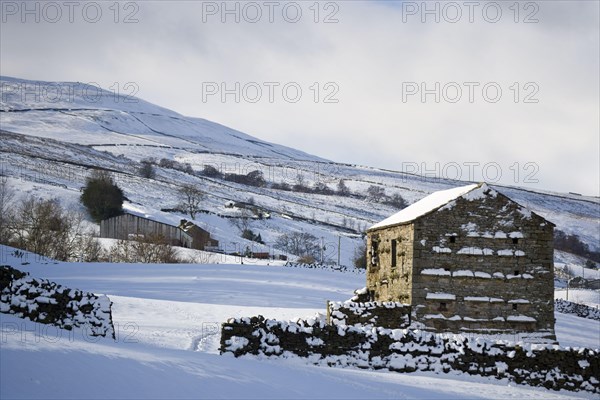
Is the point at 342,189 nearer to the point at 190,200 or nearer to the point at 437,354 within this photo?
the point at 190,200

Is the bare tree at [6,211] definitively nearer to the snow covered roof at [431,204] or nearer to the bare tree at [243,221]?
the bare tree at [243,221]

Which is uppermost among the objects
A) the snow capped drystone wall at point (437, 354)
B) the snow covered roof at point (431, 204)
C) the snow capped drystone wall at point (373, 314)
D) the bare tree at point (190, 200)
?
the bare tree at point (190, 200)

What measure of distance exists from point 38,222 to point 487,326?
→ 4994 centimetres

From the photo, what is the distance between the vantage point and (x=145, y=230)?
71.4 meters

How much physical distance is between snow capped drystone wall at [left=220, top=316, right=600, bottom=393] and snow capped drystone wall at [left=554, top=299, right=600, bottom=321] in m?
40.0

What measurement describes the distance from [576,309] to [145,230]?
4174 centimetres

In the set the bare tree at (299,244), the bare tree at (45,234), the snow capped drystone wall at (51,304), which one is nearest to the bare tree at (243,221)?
the bare tree at (299,244)

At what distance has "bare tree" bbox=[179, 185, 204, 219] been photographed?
92.2m

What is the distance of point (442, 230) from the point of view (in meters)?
24.6

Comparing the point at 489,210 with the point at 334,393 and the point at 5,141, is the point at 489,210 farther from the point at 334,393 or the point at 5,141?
the point at 5,141

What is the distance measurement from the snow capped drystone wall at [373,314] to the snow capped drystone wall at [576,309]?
36.1 m

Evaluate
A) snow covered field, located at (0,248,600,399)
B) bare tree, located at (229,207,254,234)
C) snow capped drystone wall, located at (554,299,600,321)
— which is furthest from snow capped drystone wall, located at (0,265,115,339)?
bare tree, located at (229,207,254,234)

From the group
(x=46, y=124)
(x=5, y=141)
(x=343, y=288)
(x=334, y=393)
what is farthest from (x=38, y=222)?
(x=46, y=124)

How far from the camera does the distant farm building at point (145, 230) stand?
71.5 m
